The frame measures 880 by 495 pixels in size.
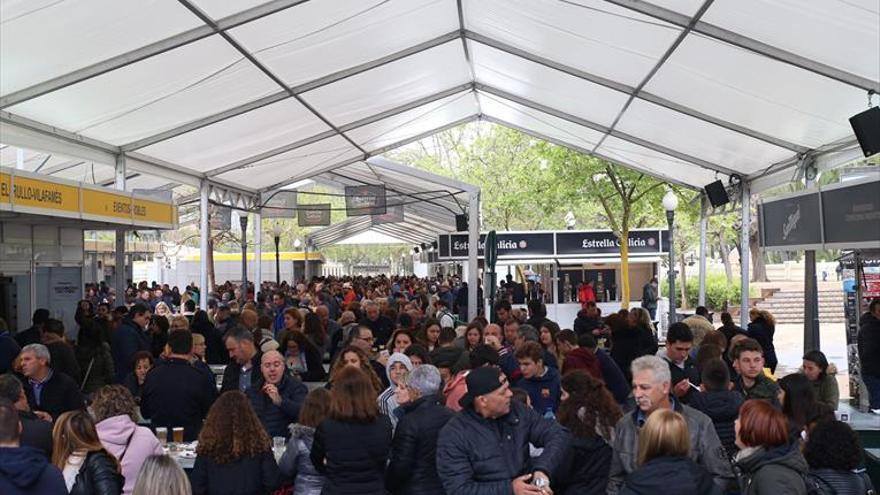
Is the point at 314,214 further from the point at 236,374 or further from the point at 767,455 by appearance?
the point at 767,455

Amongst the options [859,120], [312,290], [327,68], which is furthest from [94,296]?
[859,120]

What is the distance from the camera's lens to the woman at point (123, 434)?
220 inches

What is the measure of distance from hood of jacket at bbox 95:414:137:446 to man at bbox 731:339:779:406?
4118 millimetres

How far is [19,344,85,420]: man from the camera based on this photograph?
7.73m

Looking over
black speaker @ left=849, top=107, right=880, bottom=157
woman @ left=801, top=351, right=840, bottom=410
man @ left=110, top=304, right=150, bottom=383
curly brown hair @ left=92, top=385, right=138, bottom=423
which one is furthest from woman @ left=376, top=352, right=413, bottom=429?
black speaker @ left=849, top=107, right=880, bottom=157

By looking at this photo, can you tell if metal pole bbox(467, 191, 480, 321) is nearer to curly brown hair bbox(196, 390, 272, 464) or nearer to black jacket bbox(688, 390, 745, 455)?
black jacket bbox(688, 390, 745, 455)

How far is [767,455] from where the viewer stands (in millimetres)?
4777

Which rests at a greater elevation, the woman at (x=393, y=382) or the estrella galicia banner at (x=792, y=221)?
the estrella galicia banner at (x=792, y=221)

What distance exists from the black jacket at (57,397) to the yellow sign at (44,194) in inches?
116

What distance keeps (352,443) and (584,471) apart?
48.6 inches

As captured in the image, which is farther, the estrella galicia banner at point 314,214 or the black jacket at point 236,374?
the estrella galicia banner at point 314,214

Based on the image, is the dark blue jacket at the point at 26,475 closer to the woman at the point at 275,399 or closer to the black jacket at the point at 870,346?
the woman at the point at 275,399

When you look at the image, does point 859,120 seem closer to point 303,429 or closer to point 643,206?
point 303,429

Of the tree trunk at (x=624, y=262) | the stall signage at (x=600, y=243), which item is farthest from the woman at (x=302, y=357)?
the tree trunk at (x=624, y=262)
